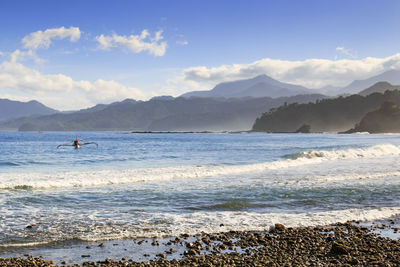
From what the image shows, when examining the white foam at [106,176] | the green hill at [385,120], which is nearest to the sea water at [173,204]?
the white foam at [106,176]

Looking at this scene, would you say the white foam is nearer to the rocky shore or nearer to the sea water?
the sea water

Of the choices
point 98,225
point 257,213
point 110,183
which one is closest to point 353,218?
point 257,213

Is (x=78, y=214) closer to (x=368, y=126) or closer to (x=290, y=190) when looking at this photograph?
(x=290, y=190)

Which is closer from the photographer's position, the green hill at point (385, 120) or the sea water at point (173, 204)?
the sea water at point (173, 204)

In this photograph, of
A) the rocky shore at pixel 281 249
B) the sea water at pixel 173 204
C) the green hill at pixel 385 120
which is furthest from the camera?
the green hill at pixel 385 120

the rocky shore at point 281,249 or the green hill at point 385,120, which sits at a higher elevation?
the green hill at point 385,120

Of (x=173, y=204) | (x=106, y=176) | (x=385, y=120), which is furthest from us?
(x=385, y=120)

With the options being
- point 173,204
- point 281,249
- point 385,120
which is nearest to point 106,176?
point 173,204

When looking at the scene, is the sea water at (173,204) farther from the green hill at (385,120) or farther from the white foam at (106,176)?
the green hill at (385,120)

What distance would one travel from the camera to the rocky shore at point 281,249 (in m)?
7.20

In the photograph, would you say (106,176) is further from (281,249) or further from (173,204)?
(281,249)

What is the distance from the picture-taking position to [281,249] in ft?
26.7

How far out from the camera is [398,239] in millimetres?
8805

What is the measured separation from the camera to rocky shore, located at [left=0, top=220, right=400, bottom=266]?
720cm
